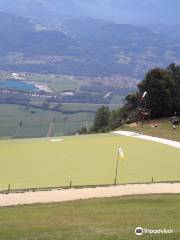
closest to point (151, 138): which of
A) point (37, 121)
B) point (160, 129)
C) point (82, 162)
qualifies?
point (160, 129)

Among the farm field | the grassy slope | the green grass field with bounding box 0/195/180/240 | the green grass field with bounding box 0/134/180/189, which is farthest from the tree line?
Result: the green grass field with bounding box 0/195/180/240

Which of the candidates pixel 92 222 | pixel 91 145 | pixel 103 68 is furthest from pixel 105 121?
pixel 103 68

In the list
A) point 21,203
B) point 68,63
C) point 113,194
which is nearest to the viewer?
point 21,203

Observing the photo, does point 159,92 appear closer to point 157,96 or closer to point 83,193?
point 157,96

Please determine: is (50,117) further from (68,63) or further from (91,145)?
(68,63)

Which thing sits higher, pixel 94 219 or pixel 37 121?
pixel 94 219

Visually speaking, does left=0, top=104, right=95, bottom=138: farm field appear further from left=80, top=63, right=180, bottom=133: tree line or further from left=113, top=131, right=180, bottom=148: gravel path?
left=113, top=131, right=180, bottom=148: gravel path
